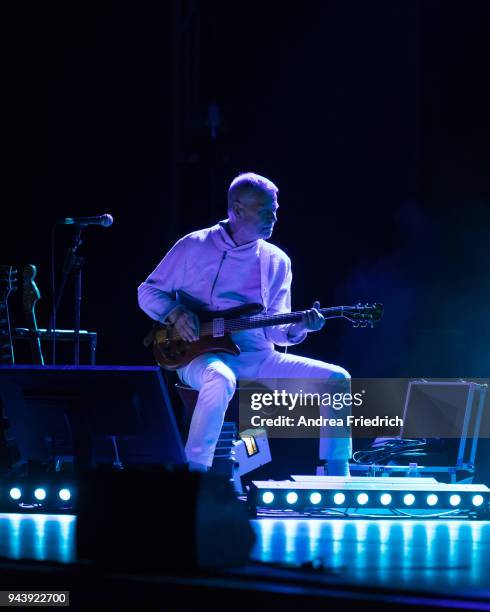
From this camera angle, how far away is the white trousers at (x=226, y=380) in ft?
11.9

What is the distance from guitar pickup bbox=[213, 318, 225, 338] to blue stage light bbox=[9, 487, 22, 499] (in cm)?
124

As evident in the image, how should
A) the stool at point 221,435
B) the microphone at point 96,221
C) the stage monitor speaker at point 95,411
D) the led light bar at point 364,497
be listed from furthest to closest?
the microphone at point 96,221, the stool at point 221,435, the led light bar at point 364,497, the stage monitor speaker at point 95,411

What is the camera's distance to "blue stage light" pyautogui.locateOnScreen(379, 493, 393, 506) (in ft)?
11.3

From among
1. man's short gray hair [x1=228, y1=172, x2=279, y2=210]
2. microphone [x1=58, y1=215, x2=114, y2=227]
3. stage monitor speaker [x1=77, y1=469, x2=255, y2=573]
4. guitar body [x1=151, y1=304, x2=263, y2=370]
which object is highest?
man's short gray hair [x1=228, y1=172, x2=279, y2=210]

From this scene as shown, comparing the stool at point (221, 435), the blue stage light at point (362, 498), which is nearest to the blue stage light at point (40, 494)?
the stool at point (221, 435)

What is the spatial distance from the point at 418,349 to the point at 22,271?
267cm

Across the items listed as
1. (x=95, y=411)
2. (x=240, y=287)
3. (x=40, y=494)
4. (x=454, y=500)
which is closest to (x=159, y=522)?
(x=95, y=411)

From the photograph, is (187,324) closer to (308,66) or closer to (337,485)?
(337,485)

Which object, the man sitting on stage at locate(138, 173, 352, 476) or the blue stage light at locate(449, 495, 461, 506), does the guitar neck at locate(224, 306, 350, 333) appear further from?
the blue stage light at locate(449, 495, 461, 506)

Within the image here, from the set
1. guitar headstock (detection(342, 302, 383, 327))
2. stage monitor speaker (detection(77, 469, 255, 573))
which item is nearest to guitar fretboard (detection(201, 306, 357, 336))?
guitar headstock (detection(342, 302, 383, 327))

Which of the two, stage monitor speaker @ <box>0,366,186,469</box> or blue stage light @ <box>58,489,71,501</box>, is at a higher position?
stage monitor speaker @ <box>0,366,186,469</box>

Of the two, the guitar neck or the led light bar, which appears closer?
the led light bar

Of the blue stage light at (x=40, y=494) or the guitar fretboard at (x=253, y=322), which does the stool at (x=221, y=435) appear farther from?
the blue stage light at (x=40, y=494)

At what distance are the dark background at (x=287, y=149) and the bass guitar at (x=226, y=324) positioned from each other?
1262 mm
